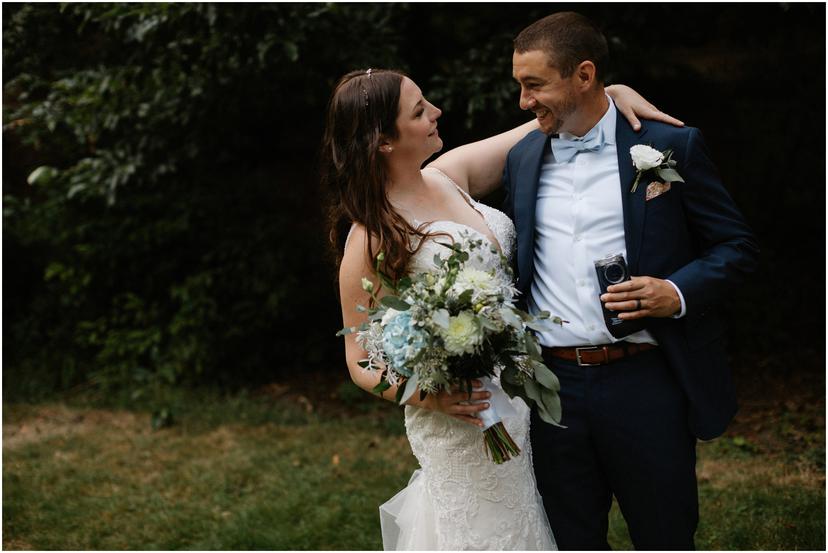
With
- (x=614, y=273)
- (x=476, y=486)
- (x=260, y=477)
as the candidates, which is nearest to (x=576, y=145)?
(x=614, y=273)

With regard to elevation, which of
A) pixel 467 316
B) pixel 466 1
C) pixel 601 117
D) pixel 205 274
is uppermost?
pixel 466 1

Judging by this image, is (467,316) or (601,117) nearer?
(467,316)

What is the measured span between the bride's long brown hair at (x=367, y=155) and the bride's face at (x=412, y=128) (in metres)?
0.02

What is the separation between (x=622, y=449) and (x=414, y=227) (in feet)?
3.14

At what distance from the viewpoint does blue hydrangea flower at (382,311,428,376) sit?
2258 mm

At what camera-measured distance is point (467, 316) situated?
7.40ft

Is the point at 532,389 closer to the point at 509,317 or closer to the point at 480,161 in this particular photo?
the point at 509,317

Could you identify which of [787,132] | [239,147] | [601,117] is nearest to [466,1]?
[239,147]

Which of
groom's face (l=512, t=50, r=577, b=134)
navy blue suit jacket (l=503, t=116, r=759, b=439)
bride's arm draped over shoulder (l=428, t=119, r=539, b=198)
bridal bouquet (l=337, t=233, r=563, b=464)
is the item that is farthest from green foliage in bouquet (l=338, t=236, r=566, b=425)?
bride's arm draped over shoulder (l=428, t=119, r=539, b=198)

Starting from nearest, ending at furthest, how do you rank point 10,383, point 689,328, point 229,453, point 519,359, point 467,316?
point 467,316
point 519,359
point 689,328
point 229,453
point 10,383

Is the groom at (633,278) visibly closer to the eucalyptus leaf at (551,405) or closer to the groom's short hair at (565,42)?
the groom's short hair at (565,42)

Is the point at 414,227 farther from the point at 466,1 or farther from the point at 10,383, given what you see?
the point at 10,383

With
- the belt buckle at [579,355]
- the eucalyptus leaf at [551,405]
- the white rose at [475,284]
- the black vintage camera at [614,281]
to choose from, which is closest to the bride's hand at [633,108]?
the black vintage camera at [614,281]

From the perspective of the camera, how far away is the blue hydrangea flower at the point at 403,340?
2.26 metres
